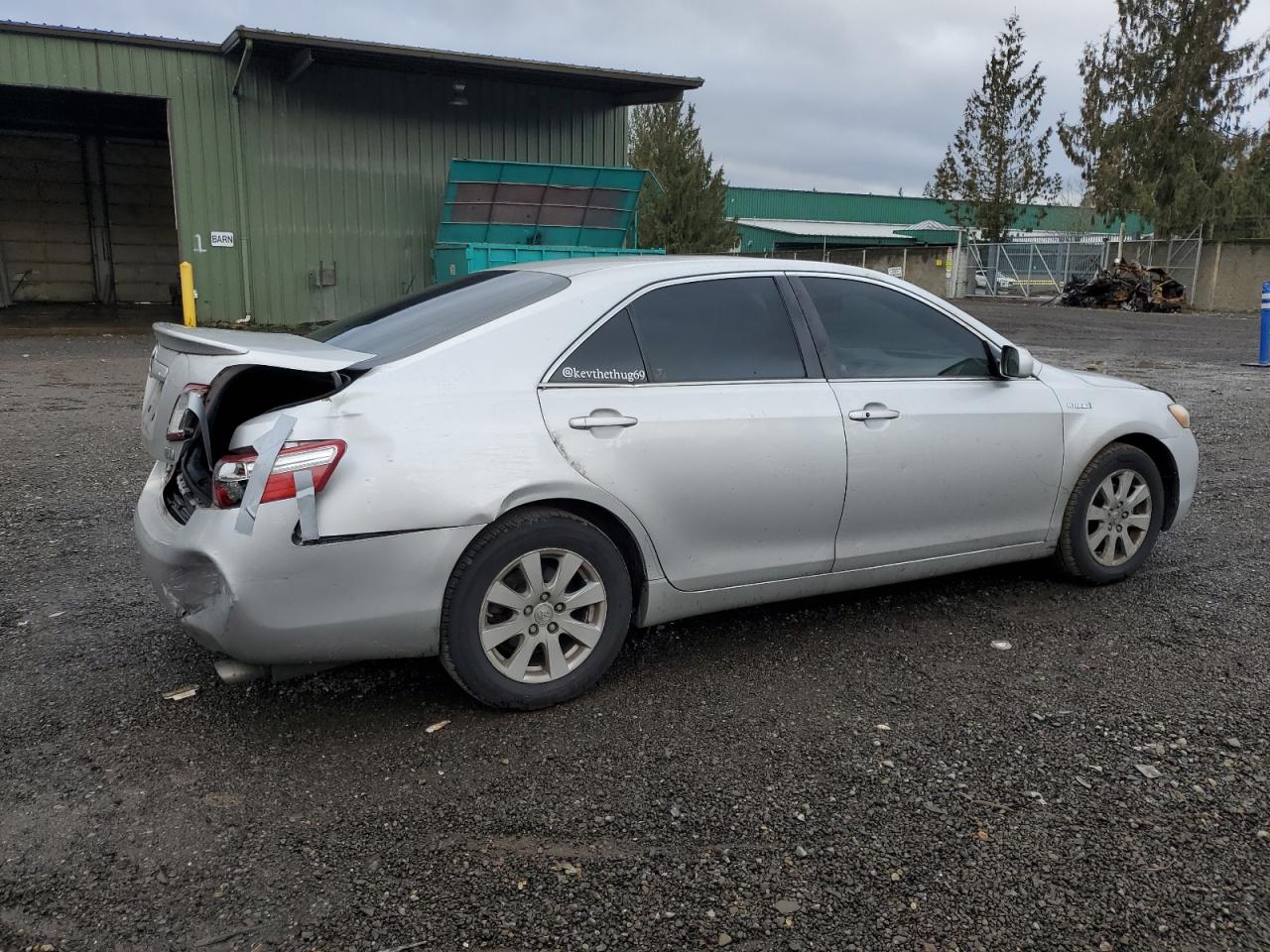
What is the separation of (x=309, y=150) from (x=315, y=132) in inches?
13.3

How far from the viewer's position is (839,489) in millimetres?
3928

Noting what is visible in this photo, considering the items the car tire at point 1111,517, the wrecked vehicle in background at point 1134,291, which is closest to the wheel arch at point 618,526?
the car tire at point 1111,517

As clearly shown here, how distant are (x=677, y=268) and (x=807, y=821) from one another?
6.91 ft

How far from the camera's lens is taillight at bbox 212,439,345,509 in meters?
2.99

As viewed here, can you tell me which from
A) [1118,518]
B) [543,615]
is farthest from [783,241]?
[543,615]

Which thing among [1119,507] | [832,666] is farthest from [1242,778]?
[1119,507]

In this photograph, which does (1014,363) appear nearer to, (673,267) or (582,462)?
(673,267)

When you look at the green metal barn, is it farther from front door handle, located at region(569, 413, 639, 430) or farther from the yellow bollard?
front door handle, located at region(569, 413, 639, 430)

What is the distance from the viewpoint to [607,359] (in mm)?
3609

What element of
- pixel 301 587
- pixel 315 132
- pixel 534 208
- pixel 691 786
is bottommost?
pixel 691 786

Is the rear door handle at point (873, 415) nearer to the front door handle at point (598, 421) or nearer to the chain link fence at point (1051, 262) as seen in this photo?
the front door handle at point (598, 421)

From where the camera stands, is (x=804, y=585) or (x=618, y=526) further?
(x=804, y=585)

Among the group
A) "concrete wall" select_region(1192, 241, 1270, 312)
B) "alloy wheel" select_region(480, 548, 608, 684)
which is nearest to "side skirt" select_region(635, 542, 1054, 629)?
"alloy wheel" select_region(480, 548, 608, 684)

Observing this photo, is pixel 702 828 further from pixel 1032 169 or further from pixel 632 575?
pixel 1032 169
